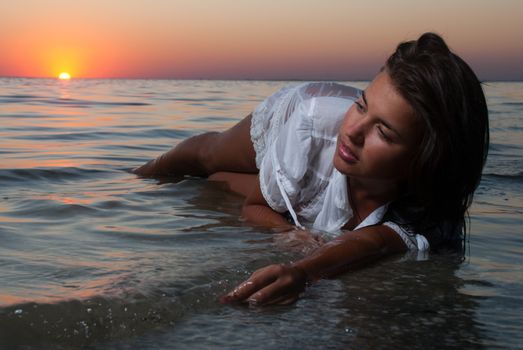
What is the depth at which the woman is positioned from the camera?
305 cm

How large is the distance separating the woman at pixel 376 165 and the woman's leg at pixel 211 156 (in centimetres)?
51

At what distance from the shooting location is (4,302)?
246 cm

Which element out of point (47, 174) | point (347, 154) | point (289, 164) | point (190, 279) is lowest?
point (47, 174)

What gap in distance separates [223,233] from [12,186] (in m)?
1.80

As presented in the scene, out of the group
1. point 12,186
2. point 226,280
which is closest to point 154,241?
point 226,280

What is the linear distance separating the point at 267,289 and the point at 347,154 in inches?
31.2

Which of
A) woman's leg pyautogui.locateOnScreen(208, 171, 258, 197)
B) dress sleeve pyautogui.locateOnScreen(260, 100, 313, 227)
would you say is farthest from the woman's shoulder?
woman's leg pyautogui.locateOnScreen(208, 171, 258, 197)

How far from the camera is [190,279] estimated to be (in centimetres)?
280

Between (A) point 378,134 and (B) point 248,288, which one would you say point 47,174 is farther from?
(B) point 248,288

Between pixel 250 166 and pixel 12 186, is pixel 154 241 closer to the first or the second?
pixel 250 166

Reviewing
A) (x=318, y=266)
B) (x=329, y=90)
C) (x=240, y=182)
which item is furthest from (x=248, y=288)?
(x=240, y=182)

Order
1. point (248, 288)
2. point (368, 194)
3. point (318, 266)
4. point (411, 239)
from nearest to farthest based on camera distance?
1. point (248, 288)
2. point (318, 266)
3. point (411, 239)
4. point (368, 194)

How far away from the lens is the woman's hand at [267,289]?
2.59m

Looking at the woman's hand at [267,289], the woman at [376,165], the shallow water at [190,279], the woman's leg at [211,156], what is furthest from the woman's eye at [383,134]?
the woman's leg at [211,156]
